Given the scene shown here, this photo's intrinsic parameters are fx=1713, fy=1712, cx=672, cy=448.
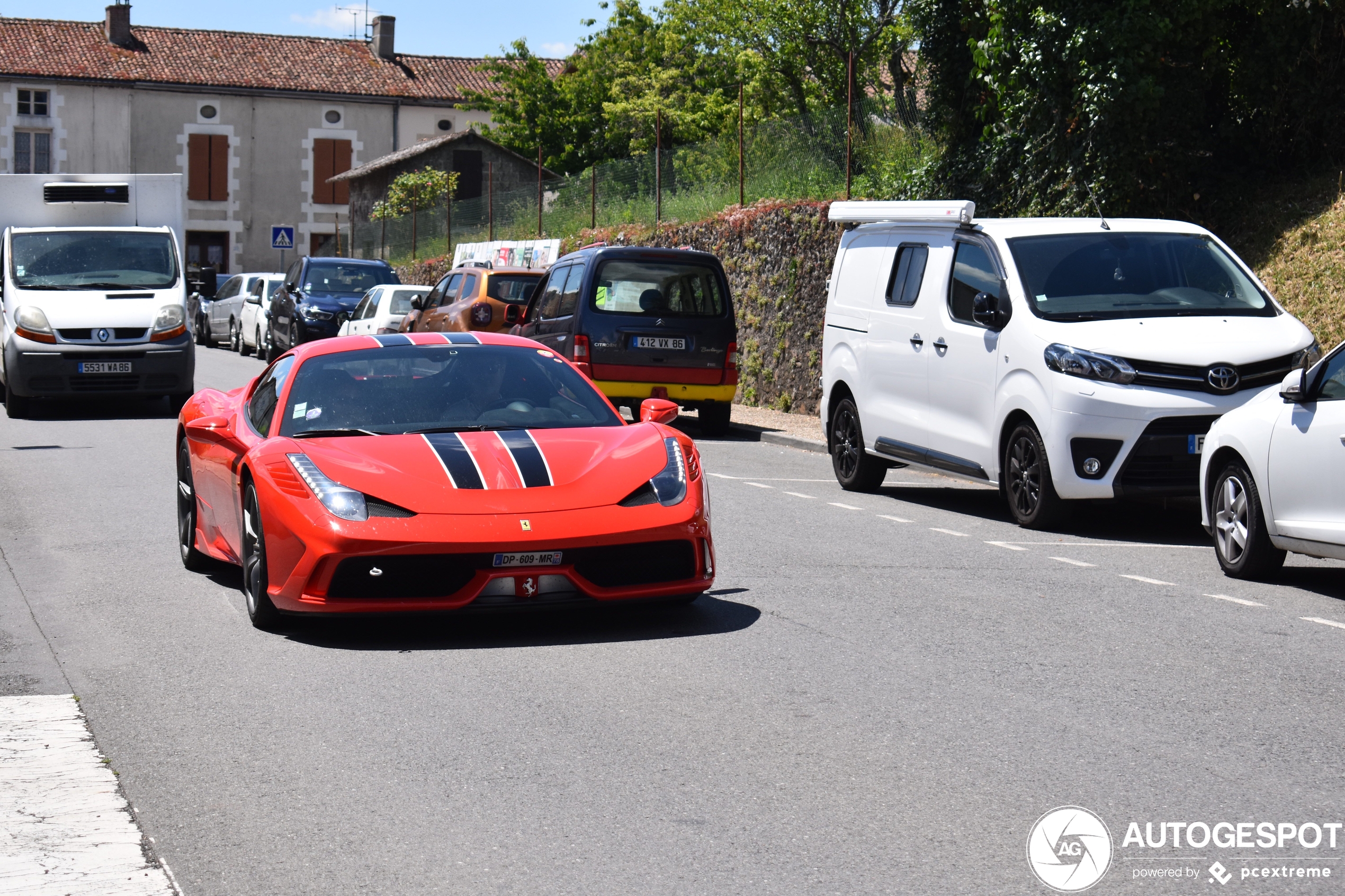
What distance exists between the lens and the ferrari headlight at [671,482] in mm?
7441

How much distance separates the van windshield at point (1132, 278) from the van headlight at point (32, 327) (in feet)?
39.9

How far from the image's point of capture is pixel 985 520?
39.3 ft

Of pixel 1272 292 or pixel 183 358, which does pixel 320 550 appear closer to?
pixel 1272 292

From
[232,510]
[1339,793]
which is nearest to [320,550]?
[232,510]

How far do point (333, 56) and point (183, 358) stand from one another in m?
65.8

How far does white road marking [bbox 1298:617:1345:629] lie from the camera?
7.82 metres

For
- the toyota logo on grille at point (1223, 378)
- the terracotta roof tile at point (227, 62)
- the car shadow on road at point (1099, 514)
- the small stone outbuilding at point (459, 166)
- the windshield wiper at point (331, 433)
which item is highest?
the terracotta roof tile at point (227, 62)

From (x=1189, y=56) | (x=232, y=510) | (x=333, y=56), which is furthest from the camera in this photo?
(x=333, y=56)

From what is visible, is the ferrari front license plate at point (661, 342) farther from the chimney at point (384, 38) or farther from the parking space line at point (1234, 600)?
the chimney at point (384, 38)

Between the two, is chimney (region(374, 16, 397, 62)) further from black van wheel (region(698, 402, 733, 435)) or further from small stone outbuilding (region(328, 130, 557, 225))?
black van wheel (region(698, 402, 733, 435))

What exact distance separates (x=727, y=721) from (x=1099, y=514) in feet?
23.7

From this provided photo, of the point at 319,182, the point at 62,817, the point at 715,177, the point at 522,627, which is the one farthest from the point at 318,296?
the point at 319,182

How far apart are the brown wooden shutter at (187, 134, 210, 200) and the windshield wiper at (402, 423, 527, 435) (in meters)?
71.9

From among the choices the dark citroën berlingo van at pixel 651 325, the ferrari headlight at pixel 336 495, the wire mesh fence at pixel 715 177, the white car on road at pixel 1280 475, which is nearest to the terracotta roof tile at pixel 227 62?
the wire mesh fence at pixel 715 177
